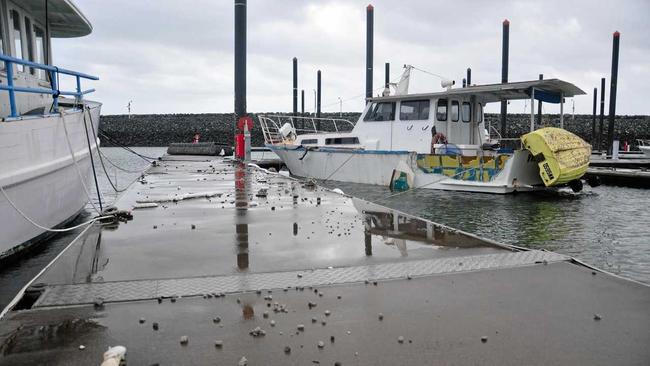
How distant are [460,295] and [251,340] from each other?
1559 mm

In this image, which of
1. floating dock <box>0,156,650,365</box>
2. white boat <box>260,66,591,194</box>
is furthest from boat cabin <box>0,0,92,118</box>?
white boat <box>260,66,591,194</box>

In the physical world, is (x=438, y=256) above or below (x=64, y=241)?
above

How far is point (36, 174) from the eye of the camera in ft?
23.5

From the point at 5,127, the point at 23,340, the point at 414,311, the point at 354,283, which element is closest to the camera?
the point at 23,340

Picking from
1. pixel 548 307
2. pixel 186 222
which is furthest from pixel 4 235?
pixel 548 307

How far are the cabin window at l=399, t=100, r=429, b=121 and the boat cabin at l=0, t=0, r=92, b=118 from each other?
388 inches

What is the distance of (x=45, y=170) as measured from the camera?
751 centimetres

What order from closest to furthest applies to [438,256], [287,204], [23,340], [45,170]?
[23,340] < [438,256] < [45,170] < [287,204]

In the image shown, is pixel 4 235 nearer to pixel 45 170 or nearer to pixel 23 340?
pixel 45 170

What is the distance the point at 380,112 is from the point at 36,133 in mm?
12880

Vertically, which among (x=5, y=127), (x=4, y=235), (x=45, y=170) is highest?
(x=5, y=127)

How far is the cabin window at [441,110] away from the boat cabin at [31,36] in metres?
10.3

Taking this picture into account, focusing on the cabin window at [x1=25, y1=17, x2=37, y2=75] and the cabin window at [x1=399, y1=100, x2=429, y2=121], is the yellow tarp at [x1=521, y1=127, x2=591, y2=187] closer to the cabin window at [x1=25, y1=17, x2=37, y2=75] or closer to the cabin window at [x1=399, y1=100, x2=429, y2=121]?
the cabin window at [x1=399, y1=100, x2=429, y2=121]

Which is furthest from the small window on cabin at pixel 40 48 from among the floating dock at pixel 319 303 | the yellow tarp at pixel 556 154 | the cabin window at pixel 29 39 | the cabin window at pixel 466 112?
the cabin window at pixel 466 112
